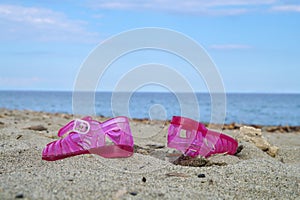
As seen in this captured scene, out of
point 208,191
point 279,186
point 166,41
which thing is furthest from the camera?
point 166,41

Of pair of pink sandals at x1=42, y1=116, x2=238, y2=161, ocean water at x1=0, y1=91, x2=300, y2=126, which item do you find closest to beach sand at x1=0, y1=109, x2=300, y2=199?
pair of pink sandals at x1=42, y1=116, x2=238, y2=161

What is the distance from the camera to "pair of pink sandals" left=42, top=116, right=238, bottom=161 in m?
4.55

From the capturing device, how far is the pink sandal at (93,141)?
4.53 metres

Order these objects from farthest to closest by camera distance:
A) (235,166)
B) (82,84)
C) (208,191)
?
1. (82,84)
2. (235,166)
3. (208,191)

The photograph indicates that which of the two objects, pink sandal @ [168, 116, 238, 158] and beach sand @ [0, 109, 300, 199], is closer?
beach sand @ [0, 109, 300, 199]

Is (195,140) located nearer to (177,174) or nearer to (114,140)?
(114,140)

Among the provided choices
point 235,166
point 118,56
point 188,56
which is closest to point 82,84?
point 118,56

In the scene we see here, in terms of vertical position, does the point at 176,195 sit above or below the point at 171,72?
below

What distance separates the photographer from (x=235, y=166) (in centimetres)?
443

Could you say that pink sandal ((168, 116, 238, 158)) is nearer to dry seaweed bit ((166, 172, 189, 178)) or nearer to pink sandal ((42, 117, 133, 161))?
pink sandal ((42, 117, 133, 161))

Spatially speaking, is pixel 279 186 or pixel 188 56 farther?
pixel 188 56

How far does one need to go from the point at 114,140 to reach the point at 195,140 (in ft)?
2.73

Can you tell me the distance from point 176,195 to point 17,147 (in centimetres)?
241

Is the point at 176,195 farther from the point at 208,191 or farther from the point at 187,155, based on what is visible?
the point at 187,155
